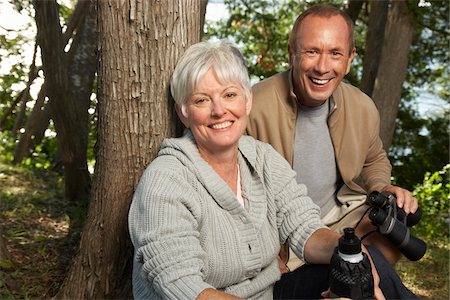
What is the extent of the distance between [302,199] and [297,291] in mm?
384

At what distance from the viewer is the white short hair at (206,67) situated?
7.15 ft

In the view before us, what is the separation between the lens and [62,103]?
13.1ft

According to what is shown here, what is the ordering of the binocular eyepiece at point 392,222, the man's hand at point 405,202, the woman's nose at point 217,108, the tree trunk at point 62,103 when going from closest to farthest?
the woman's nose at point 217,108, the binocular eyepiece at point 392,222, the man's hand at point 405,202, the tree trunk at point 62,103

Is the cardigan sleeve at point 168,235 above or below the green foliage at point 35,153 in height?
above

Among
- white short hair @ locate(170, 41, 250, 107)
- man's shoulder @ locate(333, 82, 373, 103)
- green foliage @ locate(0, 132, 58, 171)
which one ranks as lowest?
green foliage @ locate(0, 132, 58, 171)

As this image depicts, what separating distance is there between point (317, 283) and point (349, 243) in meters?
0.46

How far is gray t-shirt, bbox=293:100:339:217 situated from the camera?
9.57 feet

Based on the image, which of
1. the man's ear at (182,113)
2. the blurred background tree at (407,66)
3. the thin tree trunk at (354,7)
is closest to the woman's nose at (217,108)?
the man's ear at (182,113)

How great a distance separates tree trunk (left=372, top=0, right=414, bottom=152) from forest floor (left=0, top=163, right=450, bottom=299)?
1.42 metres

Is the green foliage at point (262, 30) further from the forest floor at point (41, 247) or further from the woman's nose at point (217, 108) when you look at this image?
the woman's nose at point (217, 108)

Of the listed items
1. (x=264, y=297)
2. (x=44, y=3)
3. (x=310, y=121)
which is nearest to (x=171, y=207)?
(x=264, y=297)

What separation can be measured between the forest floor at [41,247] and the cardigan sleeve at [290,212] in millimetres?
1329

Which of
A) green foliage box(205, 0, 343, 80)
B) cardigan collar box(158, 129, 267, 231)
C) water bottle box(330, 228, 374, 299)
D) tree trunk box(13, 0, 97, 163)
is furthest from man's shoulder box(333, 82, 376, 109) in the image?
green foliage box(205, 0, 343, 80)

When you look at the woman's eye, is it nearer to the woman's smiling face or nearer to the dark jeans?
the woman's smiling face
